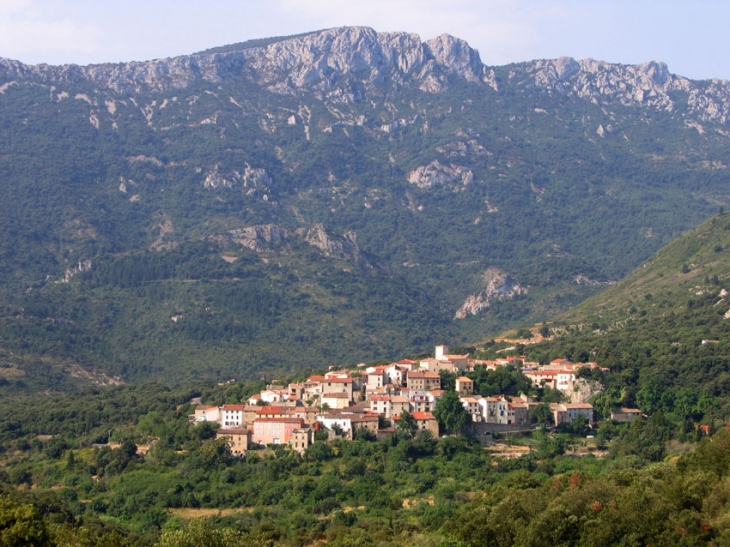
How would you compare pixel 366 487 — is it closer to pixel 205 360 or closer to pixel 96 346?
pixel 205 360

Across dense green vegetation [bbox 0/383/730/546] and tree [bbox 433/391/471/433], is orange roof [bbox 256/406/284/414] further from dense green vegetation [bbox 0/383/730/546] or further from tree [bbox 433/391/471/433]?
tree [bbox 433/391/471/433]

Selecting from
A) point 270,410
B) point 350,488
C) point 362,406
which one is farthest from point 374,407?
point 350,488

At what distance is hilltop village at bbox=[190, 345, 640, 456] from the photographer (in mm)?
85188

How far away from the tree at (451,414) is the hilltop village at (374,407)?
2.06 ft

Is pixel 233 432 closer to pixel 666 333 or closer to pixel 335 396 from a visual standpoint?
pixel 335 396

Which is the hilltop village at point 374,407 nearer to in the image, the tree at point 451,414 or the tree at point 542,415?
the tree at point 542,415

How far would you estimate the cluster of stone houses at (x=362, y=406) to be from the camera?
8519 centimetres

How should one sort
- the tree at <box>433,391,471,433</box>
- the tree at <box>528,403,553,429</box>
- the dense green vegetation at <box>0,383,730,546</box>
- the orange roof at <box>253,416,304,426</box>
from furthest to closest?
→ the tree at <box>528,403,553,429</box>, the tree at <box>433,391,471,433</box>, the orange roof at <box>253,416,304,426</box>, the dense green vegetation at <box>0,383,730,546</box>

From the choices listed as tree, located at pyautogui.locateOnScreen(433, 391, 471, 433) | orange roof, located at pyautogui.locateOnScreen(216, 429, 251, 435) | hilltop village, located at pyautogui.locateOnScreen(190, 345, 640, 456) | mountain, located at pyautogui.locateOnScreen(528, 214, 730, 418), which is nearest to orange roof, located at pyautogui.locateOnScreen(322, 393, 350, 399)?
hilltop village, located at pyautogui.locateOnScreen(190, 345, 640, 456)

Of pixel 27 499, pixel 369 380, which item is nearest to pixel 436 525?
pixel 27 499

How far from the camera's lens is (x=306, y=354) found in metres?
163

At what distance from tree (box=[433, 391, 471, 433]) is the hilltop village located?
0.63 metres

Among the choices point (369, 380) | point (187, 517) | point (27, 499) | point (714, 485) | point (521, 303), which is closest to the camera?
point (714, 485)

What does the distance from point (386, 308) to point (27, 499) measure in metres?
127
